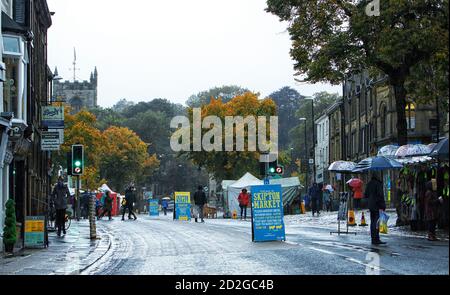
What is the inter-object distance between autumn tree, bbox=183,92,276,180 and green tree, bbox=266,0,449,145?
45.6 meters

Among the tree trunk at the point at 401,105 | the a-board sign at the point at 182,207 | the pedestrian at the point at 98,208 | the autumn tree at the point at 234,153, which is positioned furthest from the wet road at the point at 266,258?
the autumn tree at the point at 234,153

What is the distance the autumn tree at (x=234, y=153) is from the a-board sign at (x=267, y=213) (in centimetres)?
5489

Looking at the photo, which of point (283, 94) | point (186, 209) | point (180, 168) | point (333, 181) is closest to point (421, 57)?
point (186, 209)

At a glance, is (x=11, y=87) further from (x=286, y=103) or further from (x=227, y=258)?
(x=286, y=103)

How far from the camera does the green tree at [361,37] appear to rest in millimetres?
28047

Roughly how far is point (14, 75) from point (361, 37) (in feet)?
39.4

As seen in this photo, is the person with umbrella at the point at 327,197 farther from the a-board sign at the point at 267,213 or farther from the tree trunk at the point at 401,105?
the a-board sign at the point at 267,213

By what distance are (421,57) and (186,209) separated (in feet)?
78.2

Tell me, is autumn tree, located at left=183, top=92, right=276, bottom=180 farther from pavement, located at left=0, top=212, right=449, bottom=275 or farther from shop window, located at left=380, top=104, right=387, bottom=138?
pavement, located at left=0, top=212, right=449, bottom=275

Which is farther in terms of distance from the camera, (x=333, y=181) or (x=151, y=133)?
(x=151, y=133)

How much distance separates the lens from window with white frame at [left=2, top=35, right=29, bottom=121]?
88.6ft

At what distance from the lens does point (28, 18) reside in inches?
1308

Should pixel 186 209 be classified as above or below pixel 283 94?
below
